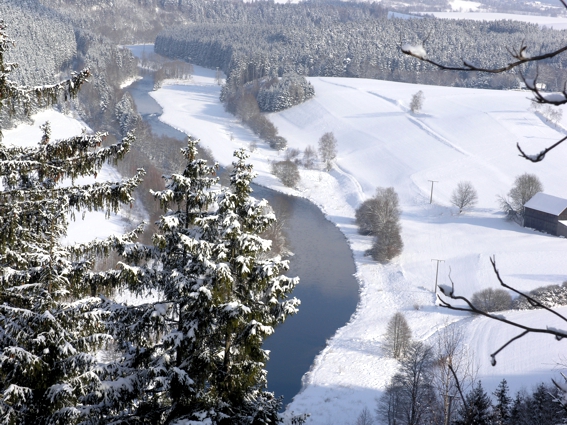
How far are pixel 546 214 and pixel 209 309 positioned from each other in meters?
32.4

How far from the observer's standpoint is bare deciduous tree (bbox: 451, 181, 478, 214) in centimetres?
3700

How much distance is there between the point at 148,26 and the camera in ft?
437

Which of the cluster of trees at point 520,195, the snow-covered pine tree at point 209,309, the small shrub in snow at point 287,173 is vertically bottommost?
the small shrub in snow at point 287,173

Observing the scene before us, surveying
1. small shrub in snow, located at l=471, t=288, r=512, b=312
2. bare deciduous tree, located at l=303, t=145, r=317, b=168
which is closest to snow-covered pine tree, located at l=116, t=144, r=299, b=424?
small shrub in snow, located at l=471, t=288, r=512, b=312

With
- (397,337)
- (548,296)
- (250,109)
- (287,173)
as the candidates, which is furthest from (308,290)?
(250,109)

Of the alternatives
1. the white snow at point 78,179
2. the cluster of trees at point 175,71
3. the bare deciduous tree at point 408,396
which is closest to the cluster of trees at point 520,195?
the bare deciduous tree at point 408,396

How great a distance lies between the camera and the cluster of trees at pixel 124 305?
538cm

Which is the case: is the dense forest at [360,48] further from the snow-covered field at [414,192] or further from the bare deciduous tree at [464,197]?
the bare deciduous tree at [464,197]

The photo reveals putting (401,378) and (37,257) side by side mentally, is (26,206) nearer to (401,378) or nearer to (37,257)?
(37,257)

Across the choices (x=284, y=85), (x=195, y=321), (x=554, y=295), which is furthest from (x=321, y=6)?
(x=195, y=321)

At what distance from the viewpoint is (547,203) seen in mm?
33750

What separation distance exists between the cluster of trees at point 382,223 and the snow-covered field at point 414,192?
2.33ft

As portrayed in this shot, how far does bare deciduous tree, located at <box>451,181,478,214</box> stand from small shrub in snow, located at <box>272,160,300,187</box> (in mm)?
12317

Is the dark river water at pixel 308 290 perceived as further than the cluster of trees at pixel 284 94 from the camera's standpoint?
No
